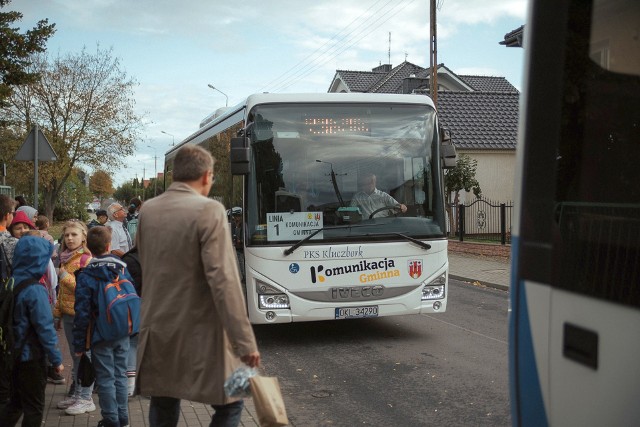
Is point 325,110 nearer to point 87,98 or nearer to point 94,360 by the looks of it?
point 94,360

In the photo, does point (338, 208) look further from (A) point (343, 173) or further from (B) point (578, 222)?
(B) point (578, 222)

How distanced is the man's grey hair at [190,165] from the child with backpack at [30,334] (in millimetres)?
1512

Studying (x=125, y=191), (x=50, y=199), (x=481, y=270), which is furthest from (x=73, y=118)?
(x=125, y=191)

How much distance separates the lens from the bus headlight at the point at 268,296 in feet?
29.4

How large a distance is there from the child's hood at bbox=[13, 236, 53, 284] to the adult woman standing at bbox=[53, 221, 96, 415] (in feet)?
3.33

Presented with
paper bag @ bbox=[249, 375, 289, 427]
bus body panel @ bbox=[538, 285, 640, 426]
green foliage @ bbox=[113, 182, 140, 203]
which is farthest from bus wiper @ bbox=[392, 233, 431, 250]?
green foliage @ bbox=[113, 182, 140, 203]

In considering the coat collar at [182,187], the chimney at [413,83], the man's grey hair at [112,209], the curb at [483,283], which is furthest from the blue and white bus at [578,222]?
the chimney at [413,83]

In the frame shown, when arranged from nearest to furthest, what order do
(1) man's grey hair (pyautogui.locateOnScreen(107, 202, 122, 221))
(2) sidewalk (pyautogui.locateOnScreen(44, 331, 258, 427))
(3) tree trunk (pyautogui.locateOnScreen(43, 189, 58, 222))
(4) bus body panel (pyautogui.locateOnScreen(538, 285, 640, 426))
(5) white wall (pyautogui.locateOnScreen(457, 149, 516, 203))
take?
(4) bus body panel (pyautogui.locateOnScreen(538, 285, 640, 426))
(2) sidewalk (pyautogui.locateOnScreen(44, 331, 258, 427))
(1) man's grey hair (pyautogui.locateOnScreen(107, 202, 122, 221))
(5) white wall (pyautogui.locateOnScreen(457, 149, 516, 203))
(3) tree trunk (pyautogui.locateOnScreen(43, 189, 58, 222))

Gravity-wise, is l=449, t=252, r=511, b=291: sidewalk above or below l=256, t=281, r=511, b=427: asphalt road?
below

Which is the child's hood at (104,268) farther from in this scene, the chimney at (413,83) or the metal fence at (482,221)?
the chimney at (413,83)

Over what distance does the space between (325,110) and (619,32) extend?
7.09 m

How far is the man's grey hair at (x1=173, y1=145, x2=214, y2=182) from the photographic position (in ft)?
12.7

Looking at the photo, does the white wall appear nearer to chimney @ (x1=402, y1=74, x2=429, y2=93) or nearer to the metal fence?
the metal fence

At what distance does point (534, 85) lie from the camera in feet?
9.14
